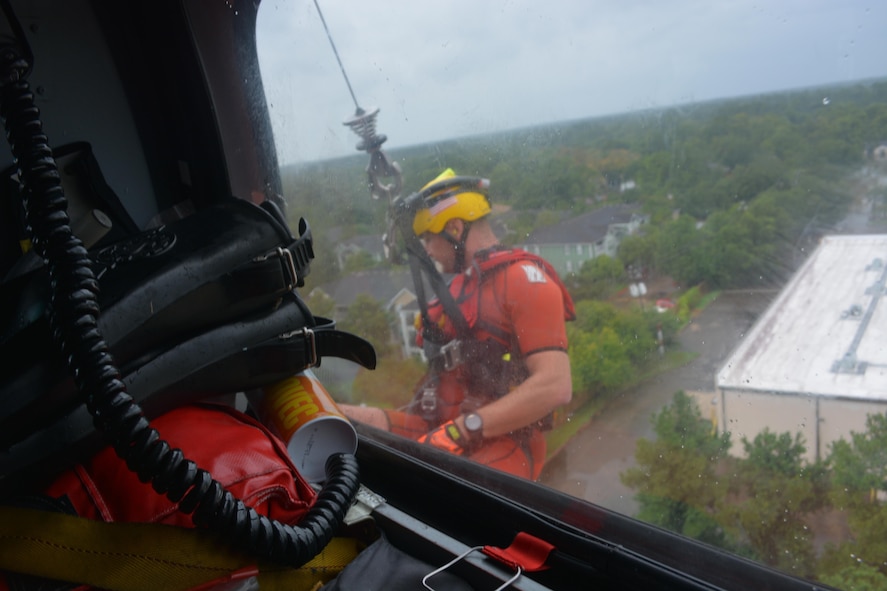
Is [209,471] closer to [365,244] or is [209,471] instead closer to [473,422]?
[473,422]

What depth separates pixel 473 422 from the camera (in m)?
1.59

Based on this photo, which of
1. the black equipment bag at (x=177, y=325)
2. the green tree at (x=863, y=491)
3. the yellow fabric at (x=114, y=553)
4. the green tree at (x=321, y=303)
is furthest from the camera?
the green tree at (x=321, y=303)

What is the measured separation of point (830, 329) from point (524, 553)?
64 centimetres

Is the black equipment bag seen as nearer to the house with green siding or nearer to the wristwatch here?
the wristwatch

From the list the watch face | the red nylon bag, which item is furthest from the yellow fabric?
the watch face

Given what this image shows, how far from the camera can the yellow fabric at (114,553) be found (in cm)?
102

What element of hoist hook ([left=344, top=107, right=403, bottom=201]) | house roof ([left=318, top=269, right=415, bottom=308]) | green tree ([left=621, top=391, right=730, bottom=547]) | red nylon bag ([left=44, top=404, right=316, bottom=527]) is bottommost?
green tree ([left=621, top=391, right=730, bottom=547])

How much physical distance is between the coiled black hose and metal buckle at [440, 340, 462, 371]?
0.53 metres

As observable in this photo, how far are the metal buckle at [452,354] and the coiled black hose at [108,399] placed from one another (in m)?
0.53

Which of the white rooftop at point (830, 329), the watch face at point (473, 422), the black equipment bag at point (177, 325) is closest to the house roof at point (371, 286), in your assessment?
the black equipment bag at point (177, 325)

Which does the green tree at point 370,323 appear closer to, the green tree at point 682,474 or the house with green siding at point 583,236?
the house with green siding at point 583,236

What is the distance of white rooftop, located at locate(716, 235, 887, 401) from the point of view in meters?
0.87

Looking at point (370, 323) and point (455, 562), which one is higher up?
point (370, 323)

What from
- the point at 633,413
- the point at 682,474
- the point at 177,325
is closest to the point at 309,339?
the point at 177,325
